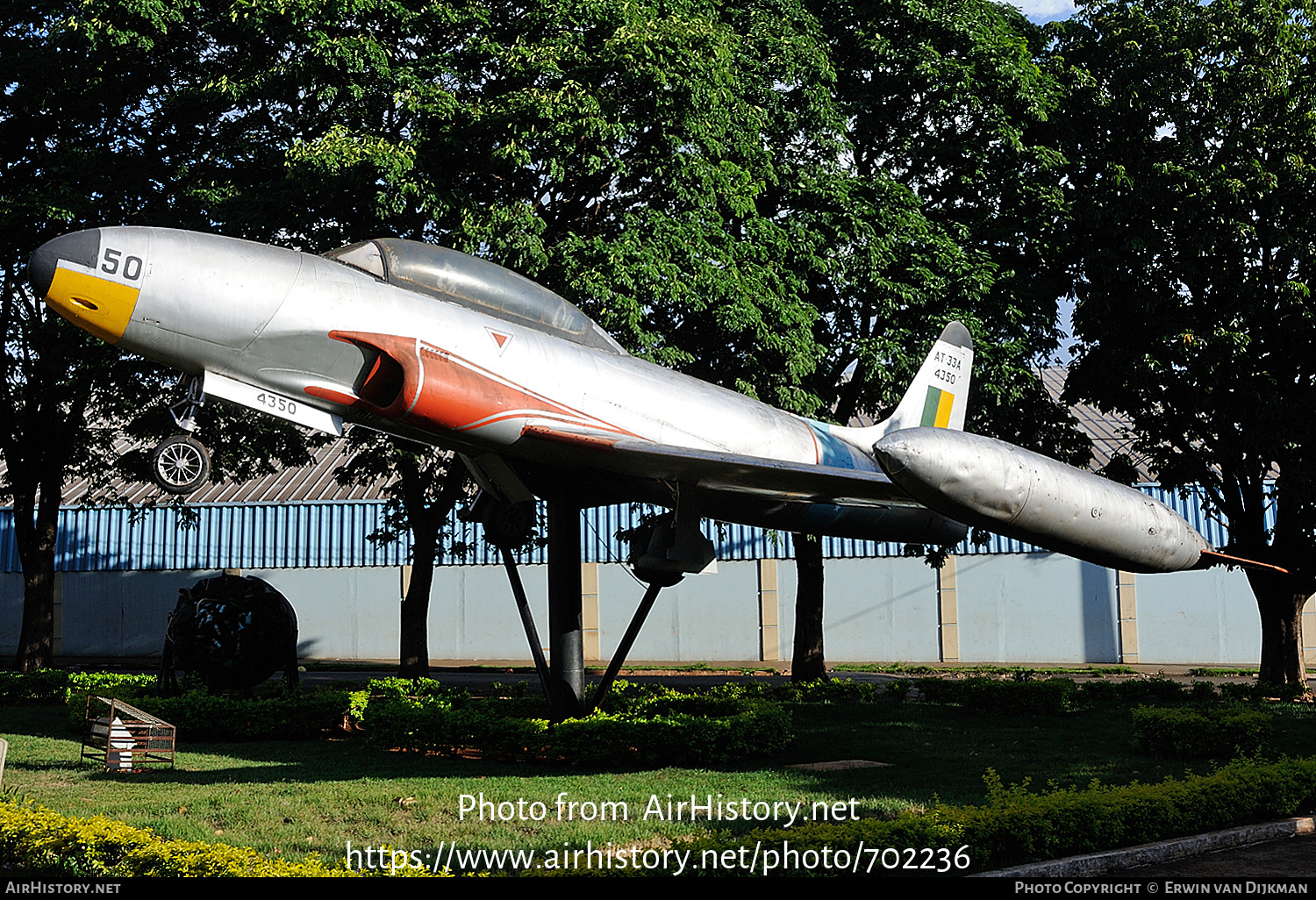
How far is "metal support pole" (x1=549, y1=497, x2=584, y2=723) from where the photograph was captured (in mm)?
13797

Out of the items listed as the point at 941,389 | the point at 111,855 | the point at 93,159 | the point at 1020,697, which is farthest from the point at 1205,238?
the point at 93,159

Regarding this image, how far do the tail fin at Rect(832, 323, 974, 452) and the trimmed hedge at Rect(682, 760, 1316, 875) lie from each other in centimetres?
714

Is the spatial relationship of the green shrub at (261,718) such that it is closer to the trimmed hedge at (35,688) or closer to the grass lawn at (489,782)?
the grass lawn at (489,782)

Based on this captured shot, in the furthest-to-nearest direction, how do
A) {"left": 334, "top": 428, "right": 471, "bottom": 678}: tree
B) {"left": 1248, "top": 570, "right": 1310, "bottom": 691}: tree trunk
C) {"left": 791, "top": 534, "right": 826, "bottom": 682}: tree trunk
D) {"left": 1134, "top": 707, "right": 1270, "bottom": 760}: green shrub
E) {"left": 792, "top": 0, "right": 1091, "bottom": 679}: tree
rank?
{"left": 791, "top": 534, "right": 826, "bottom": 682}: tree trunk
{"left": 1248, "top": 570, "right": 1310, "bottom": 691}: tree trunk
{"left": 334, "top": 428, "right": 471, "bottom": 678}: tree
{"left": 792, "top": 0, "right": 1091, "bottom": 679}: tree
{"left": 1134, "top": 707, "right": 1270, "bottom": 760}: green shrub

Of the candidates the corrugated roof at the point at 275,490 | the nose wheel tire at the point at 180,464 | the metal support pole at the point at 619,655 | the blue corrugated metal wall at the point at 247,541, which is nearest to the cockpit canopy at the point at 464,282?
the nose wheel tire at the point at 180,464

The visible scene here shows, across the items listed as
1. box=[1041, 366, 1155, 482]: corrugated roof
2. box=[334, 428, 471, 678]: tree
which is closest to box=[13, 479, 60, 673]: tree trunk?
box=[334, 428, 471, 678]: tree

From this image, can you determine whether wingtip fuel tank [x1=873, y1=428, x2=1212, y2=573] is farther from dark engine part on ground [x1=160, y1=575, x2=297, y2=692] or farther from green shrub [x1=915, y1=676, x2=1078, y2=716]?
dark engine part on ground [x1=160, y1=575, x2=297, y2=692]

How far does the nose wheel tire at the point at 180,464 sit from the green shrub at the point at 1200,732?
12.9 meters

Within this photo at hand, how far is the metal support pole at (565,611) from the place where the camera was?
13797mm

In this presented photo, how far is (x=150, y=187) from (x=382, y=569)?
2339cm

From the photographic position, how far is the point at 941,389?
1727cm

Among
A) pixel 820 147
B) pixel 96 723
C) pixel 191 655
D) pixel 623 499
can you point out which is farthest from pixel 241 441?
pixel 820 147

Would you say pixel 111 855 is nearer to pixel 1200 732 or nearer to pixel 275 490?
pixel 1200 732

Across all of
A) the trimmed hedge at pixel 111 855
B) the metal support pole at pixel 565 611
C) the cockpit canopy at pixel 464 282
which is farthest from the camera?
the metal support pole at pixel 565 611
